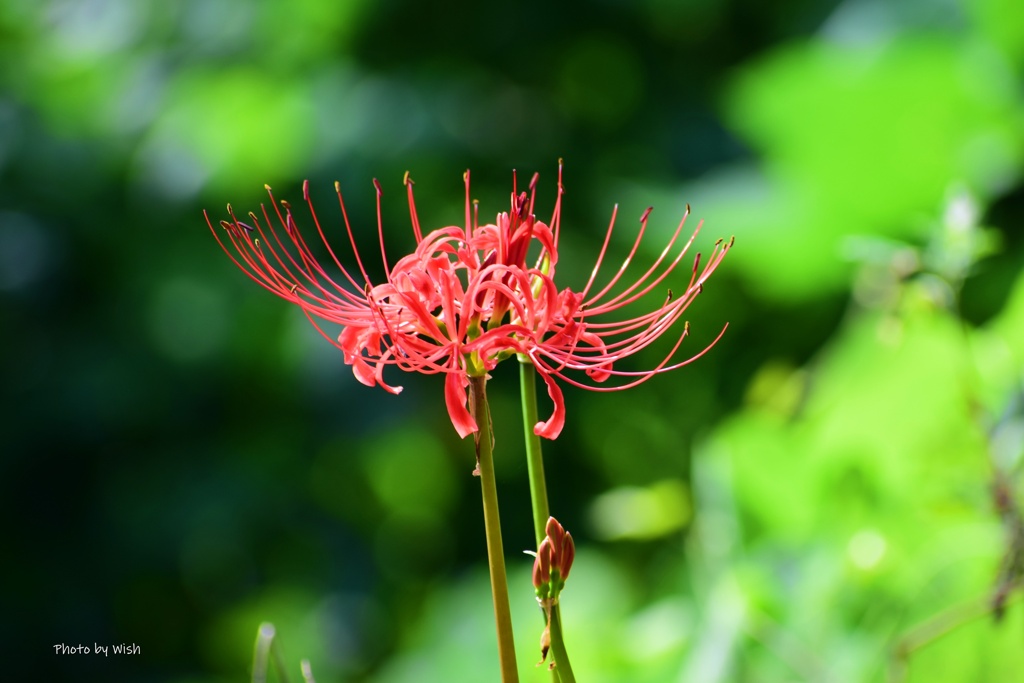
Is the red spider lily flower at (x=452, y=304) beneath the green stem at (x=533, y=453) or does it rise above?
above

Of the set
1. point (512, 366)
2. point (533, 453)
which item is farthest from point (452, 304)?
point (512, 366)

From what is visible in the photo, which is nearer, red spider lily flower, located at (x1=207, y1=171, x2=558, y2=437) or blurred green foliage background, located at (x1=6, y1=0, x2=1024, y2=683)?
red spider lily flower, located at (x1=207, y1=171, x2=558, y2=437)

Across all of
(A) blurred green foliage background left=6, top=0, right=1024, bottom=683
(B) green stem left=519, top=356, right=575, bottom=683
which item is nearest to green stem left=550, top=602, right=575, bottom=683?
(B) green stem left=519, top=356, right=575, bottom=683

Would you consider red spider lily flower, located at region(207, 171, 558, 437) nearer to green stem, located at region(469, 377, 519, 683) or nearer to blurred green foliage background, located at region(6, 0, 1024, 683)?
green stem, located at region(469, 377, 519, 683)

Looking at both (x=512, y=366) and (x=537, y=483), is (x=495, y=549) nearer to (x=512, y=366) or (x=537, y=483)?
(x=537, y=483)

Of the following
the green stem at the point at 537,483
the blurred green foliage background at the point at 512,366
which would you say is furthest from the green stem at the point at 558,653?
the blurred green foliage background at the point at 512,366

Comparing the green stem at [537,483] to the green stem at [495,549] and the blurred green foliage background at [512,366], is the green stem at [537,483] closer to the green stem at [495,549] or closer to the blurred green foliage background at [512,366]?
the green stem at [495,549]
